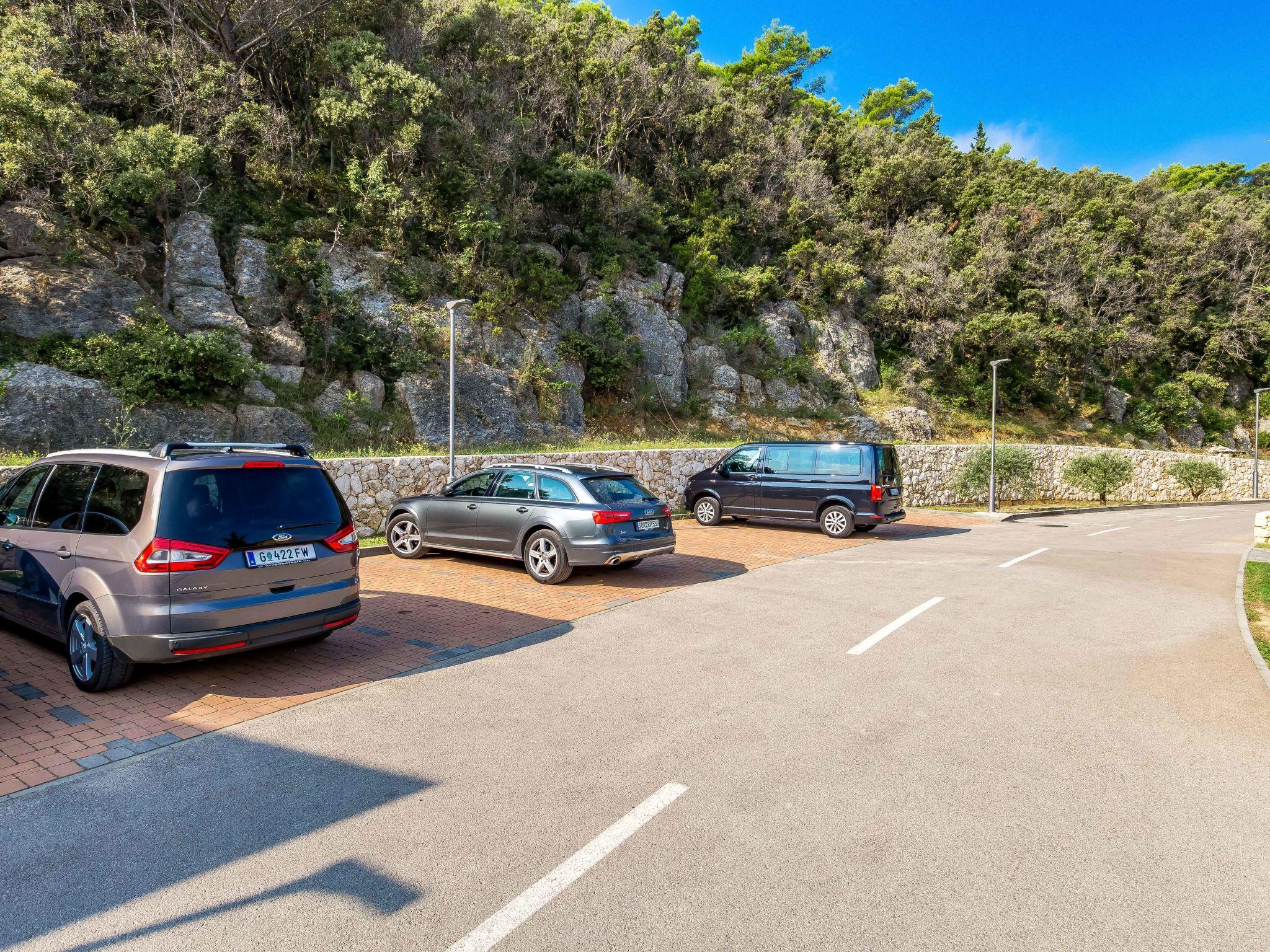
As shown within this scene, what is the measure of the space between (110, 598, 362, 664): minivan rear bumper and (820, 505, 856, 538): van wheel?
11.6m

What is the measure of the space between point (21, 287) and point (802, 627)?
19.8m

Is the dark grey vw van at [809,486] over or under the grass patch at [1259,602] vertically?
over

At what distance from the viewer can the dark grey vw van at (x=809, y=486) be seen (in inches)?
583

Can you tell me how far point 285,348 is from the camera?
19.3 m

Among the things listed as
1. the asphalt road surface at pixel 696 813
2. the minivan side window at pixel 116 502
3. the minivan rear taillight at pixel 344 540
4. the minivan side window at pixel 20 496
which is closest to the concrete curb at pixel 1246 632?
the asphalt road surface at pixel 696 813

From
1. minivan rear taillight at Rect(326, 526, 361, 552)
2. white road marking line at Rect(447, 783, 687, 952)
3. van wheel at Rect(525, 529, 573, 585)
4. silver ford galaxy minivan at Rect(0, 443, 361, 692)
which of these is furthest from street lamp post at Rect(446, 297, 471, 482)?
white road marking line at Rect(447, 783, 687, 952)

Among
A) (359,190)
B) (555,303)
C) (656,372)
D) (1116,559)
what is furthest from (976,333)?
(359,190)

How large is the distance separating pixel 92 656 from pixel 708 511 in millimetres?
12634

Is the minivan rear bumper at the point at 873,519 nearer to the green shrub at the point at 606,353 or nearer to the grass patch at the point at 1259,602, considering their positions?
the grass patch at the point at 1259,602

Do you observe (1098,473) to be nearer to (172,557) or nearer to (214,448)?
(214,448)

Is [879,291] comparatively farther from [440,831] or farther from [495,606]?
[440,831]

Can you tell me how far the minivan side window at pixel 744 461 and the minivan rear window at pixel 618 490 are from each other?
599 centimetres

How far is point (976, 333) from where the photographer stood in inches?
1405

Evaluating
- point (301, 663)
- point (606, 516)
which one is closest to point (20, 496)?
point (301, 663)
